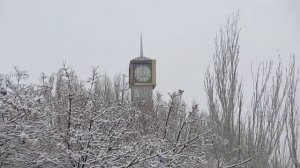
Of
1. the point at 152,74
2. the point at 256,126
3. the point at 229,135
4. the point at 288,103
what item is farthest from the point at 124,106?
the point at 152,74

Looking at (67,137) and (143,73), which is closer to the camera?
(67,137)

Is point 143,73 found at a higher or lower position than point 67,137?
higher

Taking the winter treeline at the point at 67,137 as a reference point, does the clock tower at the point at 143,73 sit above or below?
above

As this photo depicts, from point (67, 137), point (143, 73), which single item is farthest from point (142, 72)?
point (67, 137)

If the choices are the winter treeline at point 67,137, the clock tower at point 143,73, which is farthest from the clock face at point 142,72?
the winter treeline at point 67,137

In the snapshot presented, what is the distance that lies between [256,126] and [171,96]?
4.61 meters

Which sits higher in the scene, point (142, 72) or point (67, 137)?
point (142, 72)

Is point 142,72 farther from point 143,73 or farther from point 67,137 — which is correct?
point 67,137

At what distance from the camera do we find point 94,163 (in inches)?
224

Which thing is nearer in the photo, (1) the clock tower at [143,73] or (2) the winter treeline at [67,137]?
(2) the winter treeline at [67,137]

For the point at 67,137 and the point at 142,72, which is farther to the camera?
the point at 142,72

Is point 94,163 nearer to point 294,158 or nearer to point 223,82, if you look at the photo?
point 223,82

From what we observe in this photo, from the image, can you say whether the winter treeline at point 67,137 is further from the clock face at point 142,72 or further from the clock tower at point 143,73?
the clock face at point 142,72

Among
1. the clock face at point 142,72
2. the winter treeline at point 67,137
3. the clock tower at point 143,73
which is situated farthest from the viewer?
the clock face at point 142,72
